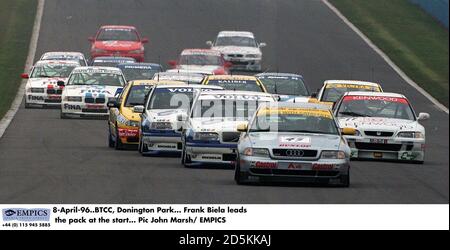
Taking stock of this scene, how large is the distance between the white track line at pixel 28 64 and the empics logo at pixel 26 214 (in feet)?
51.7

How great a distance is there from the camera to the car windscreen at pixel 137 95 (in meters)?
26.8

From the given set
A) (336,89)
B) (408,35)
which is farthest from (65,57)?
(408,35)

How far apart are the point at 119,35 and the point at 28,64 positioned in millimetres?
3376

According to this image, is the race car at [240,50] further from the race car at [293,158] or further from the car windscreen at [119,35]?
the race car at [293,158]

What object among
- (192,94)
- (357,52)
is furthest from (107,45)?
(192,94)

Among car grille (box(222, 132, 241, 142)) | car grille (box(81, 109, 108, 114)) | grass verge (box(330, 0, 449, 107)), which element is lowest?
grass verge (box(330, 0, 449, 107))

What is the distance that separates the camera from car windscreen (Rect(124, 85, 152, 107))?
26.8 metres

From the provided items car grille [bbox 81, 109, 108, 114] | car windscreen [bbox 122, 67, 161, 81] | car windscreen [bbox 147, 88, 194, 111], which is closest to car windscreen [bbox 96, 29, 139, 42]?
car windscreen [bbox 122, 67, 161, 81]

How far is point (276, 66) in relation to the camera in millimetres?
51500

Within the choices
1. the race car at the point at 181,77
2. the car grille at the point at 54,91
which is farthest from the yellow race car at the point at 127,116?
A: the car grille at the point at 54,91

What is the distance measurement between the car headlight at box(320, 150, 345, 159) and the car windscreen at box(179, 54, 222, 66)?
25767mm

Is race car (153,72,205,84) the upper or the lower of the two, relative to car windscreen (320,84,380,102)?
lower

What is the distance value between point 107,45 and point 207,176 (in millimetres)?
29605

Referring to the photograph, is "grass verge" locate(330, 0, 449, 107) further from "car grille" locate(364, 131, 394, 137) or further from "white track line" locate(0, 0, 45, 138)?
"car grille" locate(364, 131, 394, 137)
